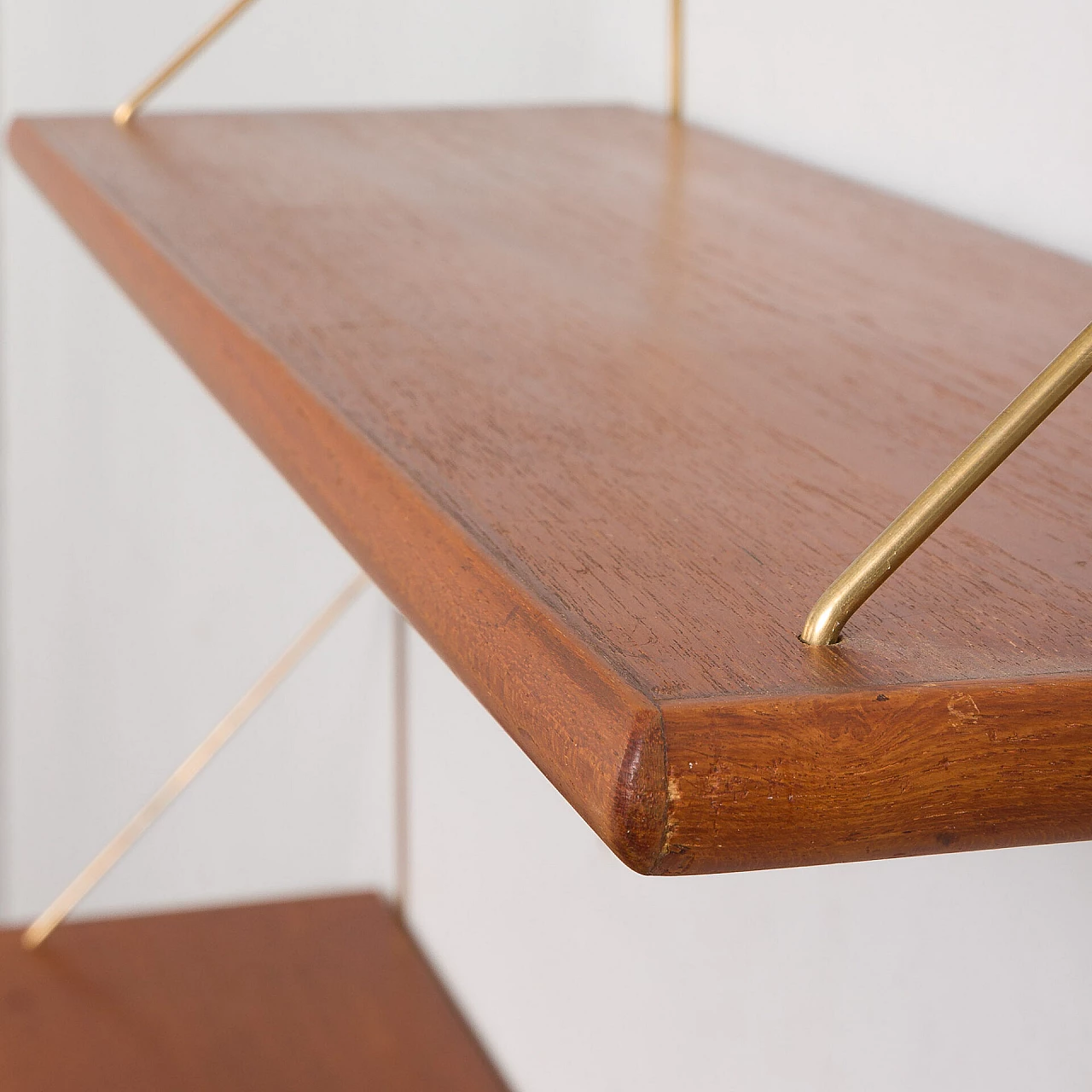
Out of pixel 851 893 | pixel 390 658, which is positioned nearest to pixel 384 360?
pixel 851 893

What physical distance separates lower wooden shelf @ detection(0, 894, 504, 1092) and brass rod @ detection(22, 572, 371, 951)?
0.02m

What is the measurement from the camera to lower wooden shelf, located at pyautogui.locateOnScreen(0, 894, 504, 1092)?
83 centimetres

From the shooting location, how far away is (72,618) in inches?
76.2

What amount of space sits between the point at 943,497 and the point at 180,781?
80 cm

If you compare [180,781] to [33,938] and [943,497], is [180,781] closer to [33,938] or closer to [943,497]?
[33,938]

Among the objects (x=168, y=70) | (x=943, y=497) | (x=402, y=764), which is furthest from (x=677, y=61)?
(x=943, y=497)

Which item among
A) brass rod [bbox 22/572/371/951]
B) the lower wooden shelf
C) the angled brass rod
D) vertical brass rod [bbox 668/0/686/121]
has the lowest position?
the lower wooden shelf

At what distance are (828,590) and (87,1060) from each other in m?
0.70

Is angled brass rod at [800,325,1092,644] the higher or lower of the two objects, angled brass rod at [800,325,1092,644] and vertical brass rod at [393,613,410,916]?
the higher

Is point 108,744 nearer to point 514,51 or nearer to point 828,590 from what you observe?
point 514,51

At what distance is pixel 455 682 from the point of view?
95 cm

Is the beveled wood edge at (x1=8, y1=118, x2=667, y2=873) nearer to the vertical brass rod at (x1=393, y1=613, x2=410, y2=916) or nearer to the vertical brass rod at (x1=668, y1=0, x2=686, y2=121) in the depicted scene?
the vertical brass rod at (x1=668, y1=0, x2=686, y2=121)

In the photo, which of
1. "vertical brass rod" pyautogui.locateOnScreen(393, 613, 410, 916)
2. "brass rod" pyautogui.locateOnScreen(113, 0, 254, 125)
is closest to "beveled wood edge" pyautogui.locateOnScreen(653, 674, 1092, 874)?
"brass rod" pyautogui.locateOnScreen(113, 0, 254, 125)

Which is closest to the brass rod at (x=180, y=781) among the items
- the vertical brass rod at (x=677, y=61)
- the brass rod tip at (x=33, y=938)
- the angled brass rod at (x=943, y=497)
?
the brass rod tip at (x=33, y=938)
